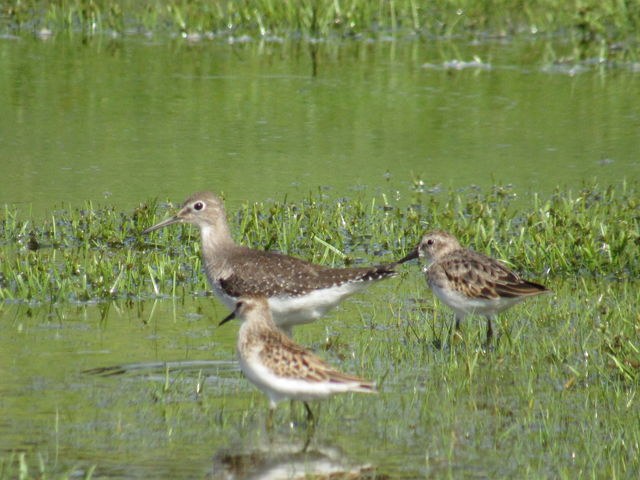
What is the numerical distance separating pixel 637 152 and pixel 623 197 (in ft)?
7.74

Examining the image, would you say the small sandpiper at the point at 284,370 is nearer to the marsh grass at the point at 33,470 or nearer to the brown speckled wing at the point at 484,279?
the marsh grass at the point at 33,470

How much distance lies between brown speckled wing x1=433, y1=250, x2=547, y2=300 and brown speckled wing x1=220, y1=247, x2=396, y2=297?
1.72ft

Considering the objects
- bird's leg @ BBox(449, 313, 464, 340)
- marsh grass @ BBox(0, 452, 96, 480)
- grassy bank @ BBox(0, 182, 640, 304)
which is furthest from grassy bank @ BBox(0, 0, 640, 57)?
marsh grass @ BBox(0, 452, 96, 480)

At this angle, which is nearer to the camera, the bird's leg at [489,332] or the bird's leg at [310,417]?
the bird's leg at [310,417]

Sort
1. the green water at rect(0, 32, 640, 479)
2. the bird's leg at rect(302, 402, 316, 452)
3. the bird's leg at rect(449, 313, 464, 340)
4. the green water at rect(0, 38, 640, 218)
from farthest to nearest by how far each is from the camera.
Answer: the green water at rect(0, 38, 640, 218) < the bird's leg at rect(449, 313, 464, 340) < the bird's leg at rect(302, 402, 316, 452) < the green water at rect(0, 32, 640, 479)

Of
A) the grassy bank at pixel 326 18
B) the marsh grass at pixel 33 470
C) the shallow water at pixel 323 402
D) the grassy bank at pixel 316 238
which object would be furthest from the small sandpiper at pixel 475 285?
the grassy bank at pixel 326 18

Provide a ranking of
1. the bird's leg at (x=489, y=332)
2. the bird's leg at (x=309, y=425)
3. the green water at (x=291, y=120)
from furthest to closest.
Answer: the green water at (x=291, y=120) < the bird's leg at (x=489, y=332) < the bird's leg at (x=309, y=425)

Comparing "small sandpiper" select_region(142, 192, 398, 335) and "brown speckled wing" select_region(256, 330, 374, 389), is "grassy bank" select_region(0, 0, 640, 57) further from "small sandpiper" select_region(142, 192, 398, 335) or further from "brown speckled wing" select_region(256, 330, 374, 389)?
"brown speckled wing" select_region(256, 330, 374, 389)

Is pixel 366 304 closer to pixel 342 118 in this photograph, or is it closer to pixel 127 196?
pixel 127 196

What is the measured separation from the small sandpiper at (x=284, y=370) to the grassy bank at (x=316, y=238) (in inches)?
115

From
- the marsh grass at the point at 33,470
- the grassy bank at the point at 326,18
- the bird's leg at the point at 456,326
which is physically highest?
the grassy bank at the point at 326,18

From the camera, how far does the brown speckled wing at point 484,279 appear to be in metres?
9.45

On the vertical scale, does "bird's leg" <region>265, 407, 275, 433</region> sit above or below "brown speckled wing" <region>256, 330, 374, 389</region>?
below

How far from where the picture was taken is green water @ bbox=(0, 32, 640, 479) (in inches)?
291
